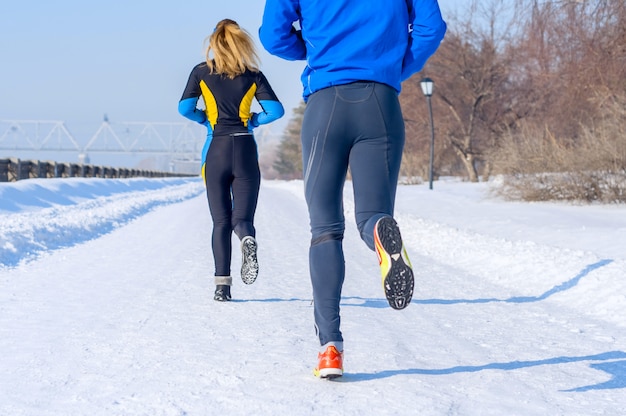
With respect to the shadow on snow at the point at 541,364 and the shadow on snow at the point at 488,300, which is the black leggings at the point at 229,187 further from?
the shadow on snow at the point at 541,364

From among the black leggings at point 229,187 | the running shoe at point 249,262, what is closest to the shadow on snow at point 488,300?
the running shoe at point 249,262

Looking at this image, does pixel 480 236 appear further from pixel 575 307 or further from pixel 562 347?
pixel 562 347

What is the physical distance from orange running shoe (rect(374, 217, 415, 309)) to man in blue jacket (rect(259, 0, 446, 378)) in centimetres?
14

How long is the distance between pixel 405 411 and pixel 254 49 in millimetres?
3619

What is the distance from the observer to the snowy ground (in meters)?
3.58

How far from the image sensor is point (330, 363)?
3725mm

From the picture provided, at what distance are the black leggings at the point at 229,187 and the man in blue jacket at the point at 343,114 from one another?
8.57ft

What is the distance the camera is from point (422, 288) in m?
7.57

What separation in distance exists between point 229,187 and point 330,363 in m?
3.17

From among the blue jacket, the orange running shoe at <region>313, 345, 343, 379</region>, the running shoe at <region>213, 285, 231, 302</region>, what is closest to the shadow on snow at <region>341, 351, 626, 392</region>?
the orange running shoe at <region>313, 345, 343, 379</region>

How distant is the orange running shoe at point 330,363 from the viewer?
372cm

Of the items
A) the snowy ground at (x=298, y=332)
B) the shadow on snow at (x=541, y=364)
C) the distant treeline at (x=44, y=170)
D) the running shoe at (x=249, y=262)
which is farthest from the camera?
the distant treeline at (x=44, y=170)

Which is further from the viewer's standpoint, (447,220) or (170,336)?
(447,220)

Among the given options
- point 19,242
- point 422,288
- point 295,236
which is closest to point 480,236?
point 295,236
